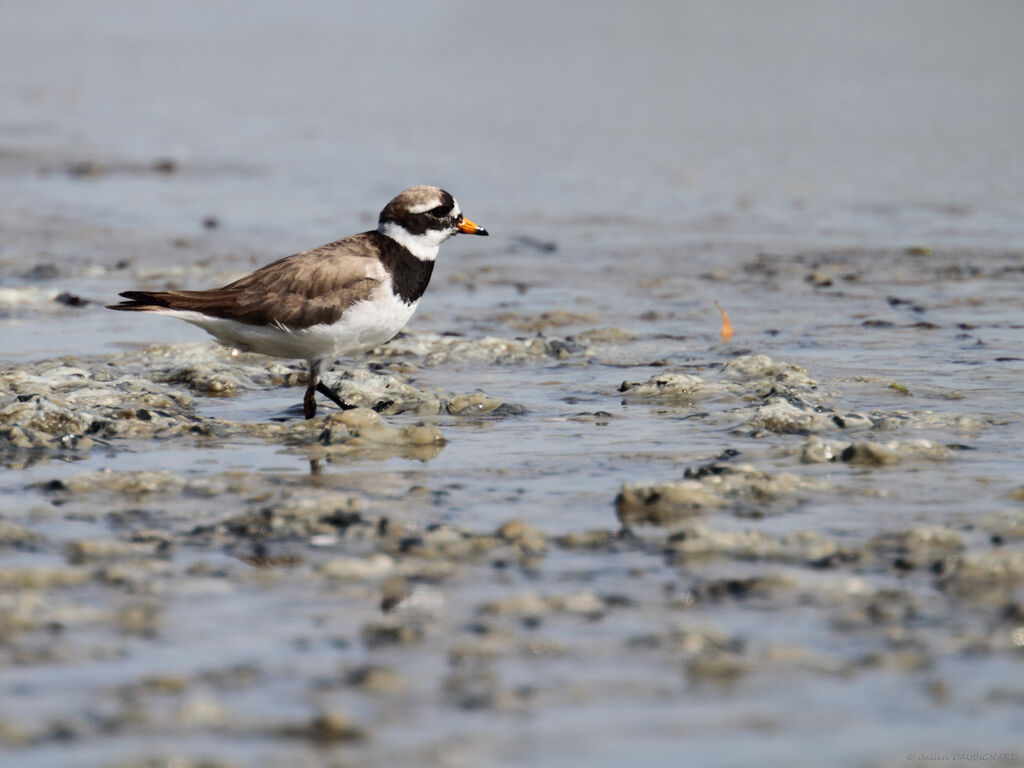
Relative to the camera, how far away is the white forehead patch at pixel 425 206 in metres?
8.49

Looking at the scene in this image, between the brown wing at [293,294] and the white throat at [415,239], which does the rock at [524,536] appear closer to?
the brown wing at [293,294]

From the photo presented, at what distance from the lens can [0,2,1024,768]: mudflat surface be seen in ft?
13.3

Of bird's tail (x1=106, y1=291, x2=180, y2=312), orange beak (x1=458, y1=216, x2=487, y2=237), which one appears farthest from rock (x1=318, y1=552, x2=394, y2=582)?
orange beak (x1=458, y1=216, x2=487, y2=237)

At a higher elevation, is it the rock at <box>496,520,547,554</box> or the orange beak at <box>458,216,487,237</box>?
the orange beak at <box>458,216,487,237</box>

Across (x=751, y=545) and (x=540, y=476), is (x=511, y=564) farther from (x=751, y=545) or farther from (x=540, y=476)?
(x=540, y=476)

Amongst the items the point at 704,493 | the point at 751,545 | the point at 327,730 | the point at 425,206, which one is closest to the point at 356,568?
the point at 327,730

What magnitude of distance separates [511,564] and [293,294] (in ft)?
10.6

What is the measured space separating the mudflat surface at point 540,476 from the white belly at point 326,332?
15.0 inches

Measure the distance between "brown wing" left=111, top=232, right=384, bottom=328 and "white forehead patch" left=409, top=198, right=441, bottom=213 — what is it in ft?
1.49

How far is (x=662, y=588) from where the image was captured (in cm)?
499

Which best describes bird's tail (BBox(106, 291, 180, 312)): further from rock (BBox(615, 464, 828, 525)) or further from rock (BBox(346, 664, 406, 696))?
rock (BBox(346, 664, 406, 696))

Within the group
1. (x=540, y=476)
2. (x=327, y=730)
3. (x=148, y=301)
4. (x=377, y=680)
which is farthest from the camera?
(x=148, y=301)

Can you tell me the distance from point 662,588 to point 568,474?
63.2 inches

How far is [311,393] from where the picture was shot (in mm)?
8086
